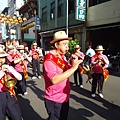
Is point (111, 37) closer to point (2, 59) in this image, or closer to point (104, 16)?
point (104, 16)

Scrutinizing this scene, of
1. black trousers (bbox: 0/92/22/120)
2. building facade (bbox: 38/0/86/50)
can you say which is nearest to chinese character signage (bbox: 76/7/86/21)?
building facade (bbox: 38/0/86/50)

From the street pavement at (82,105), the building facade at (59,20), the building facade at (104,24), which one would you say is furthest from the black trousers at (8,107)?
the building facade at (59,20)

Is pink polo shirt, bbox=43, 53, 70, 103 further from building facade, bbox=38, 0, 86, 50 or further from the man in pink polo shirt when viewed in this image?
building facade, bbox=38, 0, 86, 50

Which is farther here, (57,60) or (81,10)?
(81,10)

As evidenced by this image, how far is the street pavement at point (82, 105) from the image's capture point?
4.04 meters

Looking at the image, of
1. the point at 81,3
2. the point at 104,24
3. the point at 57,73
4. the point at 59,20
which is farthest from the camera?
the point at 59,20

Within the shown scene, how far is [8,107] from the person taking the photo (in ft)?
8.55

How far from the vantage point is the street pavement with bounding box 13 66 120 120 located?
159 inches

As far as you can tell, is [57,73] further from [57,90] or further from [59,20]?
[59,20]

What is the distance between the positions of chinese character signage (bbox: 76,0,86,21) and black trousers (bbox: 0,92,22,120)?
11937mm

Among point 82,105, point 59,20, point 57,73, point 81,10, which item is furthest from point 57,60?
point 59,20

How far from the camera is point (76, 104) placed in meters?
4.79

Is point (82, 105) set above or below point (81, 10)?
below

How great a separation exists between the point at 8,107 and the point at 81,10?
12.5 m
